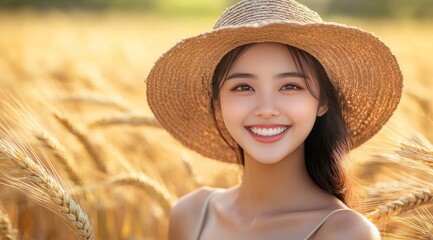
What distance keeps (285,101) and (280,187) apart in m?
0.30

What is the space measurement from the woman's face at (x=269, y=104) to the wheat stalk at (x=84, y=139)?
2.69 feet

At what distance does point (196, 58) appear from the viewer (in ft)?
7.16

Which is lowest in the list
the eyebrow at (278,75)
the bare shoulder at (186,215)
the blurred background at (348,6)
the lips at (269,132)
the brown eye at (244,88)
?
the blurred background at (348,6)

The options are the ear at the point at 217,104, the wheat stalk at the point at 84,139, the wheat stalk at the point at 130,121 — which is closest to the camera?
the ear at the point at 217,104

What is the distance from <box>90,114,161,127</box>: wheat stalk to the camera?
2848 mm

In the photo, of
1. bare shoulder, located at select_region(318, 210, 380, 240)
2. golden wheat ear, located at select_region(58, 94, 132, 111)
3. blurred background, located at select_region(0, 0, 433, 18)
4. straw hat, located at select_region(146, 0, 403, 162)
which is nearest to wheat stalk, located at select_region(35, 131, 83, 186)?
straw hat, located at select_region(146, 0, 403, 162)

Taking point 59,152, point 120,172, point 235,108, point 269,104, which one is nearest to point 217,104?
point 235,108

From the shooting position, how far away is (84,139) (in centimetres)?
284

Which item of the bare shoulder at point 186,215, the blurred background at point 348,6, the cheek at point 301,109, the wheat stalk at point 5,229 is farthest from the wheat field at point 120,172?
the blurred background at point 348,6

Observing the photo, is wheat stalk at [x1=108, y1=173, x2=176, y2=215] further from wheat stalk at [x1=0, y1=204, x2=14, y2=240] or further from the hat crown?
the hat crown

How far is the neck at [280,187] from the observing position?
2.14 m

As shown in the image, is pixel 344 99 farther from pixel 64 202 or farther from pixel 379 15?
pixel 379 15

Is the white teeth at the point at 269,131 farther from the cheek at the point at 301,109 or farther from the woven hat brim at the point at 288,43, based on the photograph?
the woven hat brim at the point at 288,43

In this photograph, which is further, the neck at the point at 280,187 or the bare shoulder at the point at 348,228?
the neck at the point at 280,187
